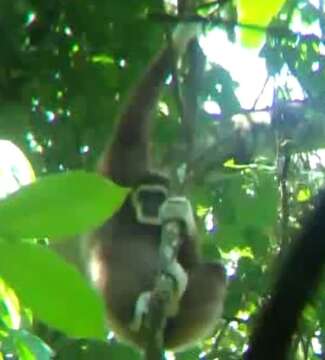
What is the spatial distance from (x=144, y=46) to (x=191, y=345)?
7.08 ft

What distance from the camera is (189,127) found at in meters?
3.04

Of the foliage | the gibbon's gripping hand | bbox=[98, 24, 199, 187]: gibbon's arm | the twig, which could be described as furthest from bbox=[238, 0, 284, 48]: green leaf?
the gibbon's gripping hand

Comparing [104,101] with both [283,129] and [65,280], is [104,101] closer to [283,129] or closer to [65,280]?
[283,129]

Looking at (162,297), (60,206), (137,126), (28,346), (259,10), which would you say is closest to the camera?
(60,206)

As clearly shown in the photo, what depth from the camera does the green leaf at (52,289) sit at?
2.45ft

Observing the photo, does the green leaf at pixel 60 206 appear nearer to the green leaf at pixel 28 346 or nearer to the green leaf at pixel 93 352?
the green leaf at pixel 28 346

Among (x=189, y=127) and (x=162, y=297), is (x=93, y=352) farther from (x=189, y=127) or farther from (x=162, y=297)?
(x=189, y=127)

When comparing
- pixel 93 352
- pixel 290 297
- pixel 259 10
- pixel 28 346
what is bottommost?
pixel 290 297

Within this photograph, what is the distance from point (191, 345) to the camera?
493 cm

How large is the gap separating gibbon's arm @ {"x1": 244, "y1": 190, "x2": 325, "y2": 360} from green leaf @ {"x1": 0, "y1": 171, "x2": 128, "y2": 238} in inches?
9.5

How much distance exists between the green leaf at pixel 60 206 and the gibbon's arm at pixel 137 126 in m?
3.09

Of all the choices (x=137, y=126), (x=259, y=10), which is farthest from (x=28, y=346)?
(x=137, y=126)

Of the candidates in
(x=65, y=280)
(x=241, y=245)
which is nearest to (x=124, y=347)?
(x=241, y=245)

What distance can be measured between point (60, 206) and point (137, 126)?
3.85 meters
